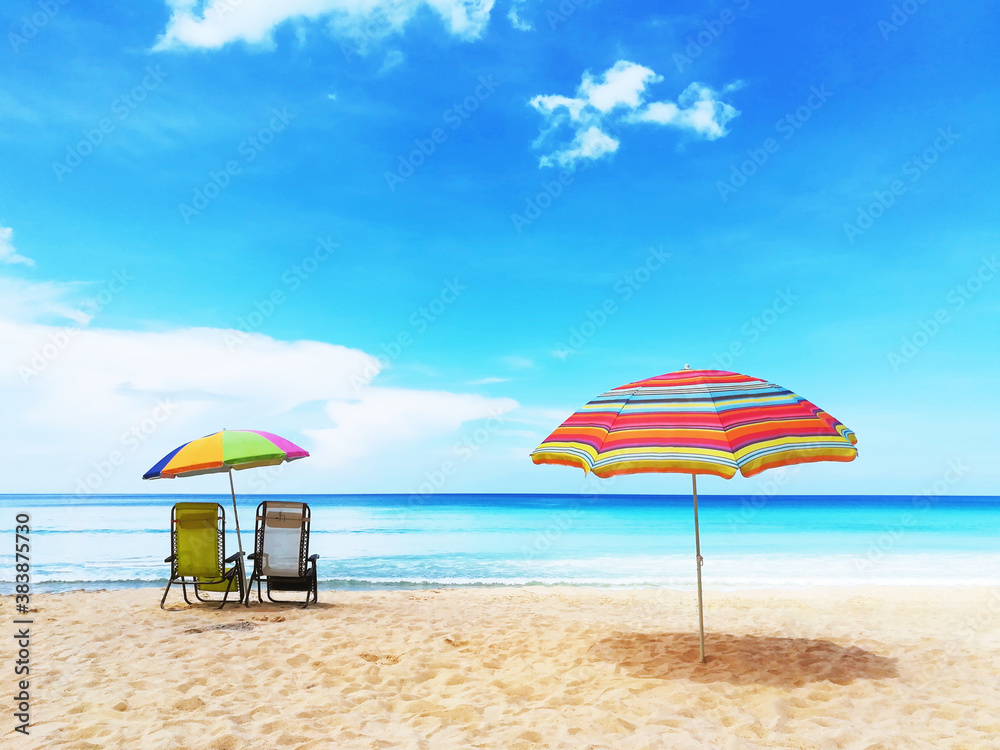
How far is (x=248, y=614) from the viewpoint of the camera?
→ 7.02m

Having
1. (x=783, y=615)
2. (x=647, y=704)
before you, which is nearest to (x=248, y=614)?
(x=647, y=704)

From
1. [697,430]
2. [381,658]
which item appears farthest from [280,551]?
[697,430]

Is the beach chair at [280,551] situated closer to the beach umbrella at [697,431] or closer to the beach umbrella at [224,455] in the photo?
the beach umbrella at [224,455]

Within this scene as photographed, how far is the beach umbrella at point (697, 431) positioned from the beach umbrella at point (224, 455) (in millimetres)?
4019

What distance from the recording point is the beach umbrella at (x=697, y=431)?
379 cm

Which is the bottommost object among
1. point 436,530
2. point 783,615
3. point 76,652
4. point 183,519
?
point 436,530

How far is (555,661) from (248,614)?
3.87m

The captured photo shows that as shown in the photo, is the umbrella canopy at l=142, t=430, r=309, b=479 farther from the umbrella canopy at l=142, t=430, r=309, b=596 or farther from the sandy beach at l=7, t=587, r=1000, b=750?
the sandy beach at l=7, t=587, r=1000, b=750

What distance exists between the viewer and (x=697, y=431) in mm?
3975

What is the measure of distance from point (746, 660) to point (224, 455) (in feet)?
18.3

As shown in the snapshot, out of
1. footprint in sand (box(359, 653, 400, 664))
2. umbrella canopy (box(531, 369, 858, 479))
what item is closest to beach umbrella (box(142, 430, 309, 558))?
footprint in sand (box(359, 653, 400, 664))

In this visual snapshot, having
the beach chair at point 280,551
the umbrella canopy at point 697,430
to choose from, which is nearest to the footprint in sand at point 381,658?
the umbrella canopy at point 697,430

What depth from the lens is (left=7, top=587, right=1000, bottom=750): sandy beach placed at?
3441mm

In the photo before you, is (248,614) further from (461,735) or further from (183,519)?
(461,735)
